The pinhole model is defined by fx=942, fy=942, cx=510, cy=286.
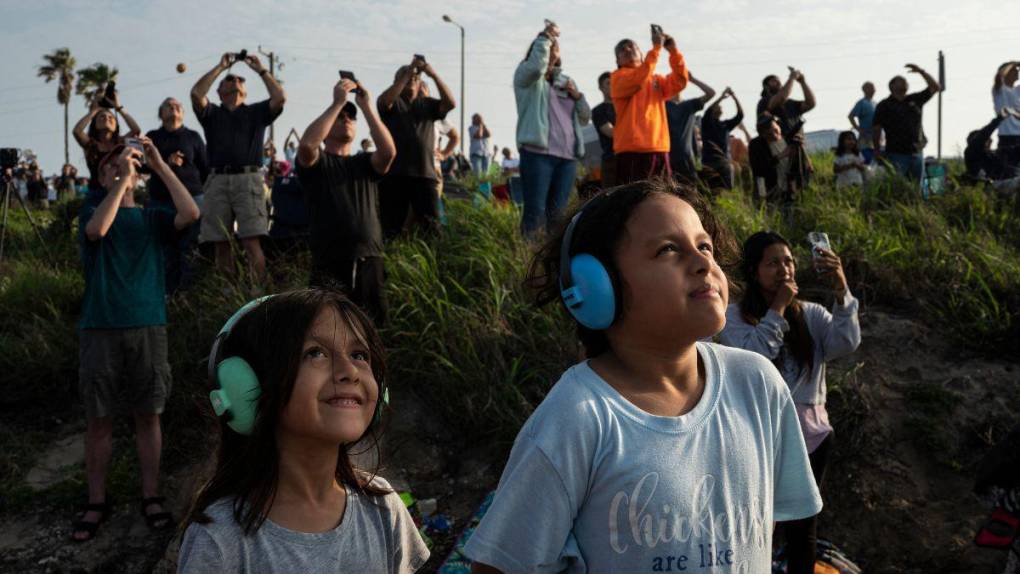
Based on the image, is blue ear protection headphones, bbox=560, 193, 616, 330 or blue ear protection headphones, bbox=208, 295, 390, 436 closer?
blue ear protection headphones, bbox=560, 193, 616, 330

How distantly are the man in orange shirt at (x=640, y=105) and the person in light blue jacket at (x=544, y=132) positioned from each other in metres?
0.52

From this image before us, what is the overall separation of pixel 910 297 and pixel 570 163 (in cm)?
285

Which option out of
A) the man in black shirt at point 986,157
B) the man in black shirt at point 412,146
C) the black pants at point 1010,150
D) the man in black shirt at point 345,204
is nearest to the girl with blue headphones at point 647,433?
the man in black shirt at point 345,204

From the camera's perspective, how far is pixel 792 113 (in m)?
11.4

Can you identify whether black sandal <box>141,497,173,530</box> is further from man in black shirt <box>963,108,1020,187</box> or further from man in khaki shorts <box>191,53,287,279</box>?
man in black shirt <box>963,108,1020,187</box>

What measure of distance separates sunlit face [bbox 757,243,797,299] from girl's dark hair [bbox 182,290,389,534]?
238 centimetres

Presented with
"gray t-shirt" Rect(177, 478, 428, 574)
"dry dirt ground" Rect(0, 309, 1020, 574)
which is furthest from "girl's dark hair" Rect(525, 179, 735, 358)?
"dry dirt ground" Rect(0, 309, 1020, 574)

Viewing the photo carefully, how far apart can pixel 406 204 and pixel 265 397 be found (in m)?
5.61

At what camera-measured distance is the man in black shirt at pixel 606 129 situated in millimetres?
8578

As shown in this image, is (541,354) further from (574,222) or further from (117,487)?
(574,222)

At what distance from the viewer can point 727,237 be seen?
2.39 meters

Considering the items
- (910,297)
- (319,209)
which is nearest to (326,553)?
(319,209)

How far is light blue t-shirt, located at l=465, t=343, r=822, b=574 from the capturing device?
1810mm

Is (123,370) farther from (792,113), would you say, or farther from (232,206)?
(792,113)
